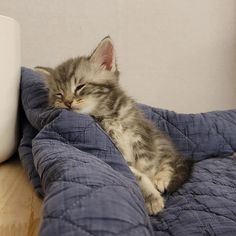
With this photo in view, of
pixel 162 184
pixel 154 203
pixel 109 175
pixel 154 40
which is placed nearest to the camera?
pixel 109 175

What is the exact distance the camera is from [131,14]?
5.58 feet

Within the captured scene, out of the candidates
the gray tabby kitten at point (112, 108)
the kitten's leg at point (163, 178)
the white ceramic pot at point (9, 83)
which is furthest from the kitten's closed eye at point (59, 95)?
the kitten's leg at point (163, 178)

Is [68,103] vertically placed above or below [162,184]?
above

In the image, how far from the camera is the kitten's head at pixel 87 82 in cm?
118

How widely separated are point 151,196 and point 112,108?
0.35 m

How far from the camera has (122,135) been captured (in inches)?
46.6

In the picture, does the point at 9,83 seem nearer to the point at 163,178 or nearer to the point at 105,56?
the point at 105,56

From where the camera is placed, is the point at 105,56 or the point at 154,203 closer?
the point at 154,203

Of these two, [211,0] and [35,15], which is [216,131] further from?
[35,15]

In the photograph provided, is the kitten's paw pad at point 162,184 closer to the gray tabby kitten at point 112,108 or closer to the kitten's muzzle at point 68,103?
the gray tabby kitten at point 112,108

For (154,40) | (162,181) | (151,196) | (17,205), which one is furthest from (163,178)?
(154,40)

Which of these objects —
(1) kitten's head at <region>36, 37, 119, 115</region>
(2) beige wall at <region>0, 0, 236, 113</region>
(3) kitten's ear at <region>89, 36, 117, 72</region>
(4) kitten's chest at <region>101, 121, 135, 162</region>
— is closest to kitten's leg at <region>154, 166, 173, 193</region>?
(4) kitten's chest at <region>101, 121, 135, 162</region>

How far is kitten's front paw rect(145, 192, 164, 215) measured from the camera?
97 centimetres

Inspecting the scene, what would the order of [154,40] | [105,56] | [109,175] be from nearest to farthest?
[109,175]
[105,56]
[154,40]
